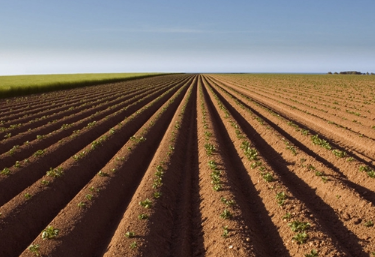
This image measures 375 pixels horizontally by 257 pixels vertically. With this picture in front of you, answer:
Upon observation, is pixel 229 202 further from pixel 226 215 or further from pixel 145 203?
pixel 145 203

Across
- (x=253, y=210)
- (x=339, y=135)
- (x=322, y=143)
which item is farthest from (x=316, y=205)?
(x=339, y=135)

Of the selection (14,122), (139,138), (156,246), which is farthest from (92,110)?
(156,246)

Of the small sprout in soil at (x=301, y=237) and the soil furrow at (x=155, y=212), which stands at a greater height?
the small sprout in soil at (x=301, y=237)

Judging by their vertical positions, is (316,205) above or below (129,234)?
below

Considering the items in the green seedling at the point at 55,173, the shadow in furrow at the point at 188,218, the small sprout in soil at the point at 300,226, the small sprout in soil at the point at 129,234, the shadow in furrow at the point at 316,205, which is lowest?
the shadow in furrow at the point at 188,218

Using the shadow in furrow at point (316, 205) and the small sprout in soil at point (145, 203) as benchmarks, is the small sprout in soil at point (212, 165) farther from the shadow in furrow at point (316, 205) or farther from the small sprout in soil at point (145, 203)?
the small sprout in soil at point (145, 203)

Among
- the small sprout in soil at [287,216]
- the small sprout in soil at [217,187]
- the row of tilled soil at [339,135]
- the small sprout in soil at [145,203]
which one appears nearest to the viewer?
the small sprout in soil at [287,216]

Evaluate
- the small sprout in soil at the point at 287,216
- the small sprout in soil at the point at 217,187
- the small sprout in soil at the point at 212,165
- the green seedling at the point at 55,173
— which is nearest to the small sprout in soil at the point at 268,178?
the small sprout in soil at the point at 217,187

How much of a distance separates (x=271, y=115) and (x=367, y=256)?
16.0 metres

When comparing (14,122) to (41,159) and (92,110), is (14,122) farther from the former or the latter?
(41,159)

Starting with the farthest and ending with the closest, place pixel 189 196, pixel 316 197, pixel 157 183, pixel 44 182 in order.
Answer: pixel 44 182 → pixel 157 183 → pixel 189 196 → pixel 316 197

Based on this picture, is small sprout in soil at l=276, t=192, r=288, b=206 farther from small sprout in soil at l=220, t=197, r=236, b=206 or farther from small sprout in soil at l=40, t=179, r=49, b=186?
small sprout in soil at l=40, t=179, r=49, b=186

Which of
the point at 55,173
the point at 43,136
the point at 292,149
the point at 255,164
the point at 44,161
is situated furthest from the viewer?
the point at 43,136

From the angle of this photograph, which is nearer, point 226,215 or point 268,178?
point 226,215
